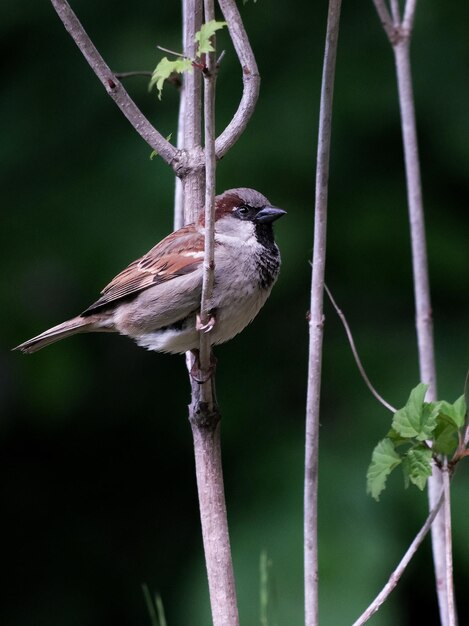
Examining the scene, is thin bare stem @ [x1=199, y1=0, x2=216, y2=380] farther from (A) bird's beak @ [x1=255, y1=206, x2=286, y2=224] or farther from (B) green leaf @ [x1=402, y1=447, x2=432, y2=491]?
(A) bird's beak @ [x1=255, y1=206, x2=286, y2=224]

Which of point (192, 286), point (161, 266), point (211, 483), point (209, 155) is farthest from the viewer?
point (161, 266)

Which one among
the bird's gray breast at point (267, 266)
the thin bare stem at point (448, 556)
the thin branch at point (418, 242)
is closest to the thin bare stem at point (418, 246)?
the thin branch at point (418, 242)

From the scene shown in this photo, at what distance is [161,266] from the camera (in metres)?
2.67

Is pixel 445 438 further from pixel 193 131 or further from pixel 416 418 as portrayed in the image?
pixel 193 131

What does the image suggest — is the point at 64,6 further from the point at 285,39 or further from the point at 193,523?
the point at 193,523

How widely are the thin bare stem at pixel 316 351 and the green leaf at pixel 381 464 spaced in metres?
0.12

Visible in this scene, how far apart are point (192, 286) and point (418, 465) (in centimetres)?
87

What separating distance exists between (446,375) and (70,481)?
1691 millimetres

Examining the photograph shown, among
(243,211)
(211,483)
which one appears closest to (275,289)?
(243,211)

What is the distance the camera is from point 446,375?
3.81 metres

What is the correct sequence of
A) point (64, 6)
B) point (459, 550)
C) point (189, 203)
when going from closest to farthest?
point (64, 6) → point (189, 203) → point (459, 550)

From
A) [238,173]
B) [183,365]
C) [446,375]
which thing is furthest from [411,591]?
[238,173]

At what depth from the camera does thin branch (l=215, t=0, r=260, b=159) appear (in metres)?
1.80

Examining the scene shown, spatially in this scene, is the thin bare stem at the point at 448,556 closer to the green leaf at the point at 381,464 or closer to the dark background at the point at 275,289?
the green leaf at the point at 381,464
